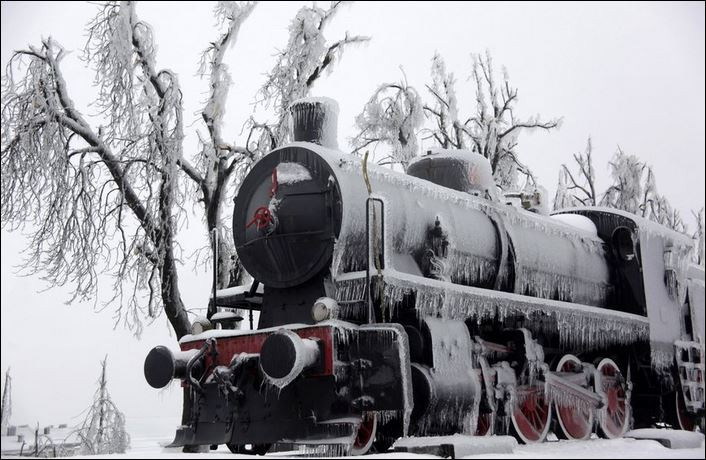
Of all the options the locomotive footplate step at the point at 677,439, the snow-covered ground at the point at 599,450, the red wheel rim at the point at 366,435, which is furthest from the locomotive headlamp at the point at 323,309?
the locomotive footplate step at the point at 677,439

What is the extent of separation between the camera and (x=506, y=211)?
830 centimetres

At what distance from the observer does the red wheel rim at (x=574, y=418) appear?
843 centimetres

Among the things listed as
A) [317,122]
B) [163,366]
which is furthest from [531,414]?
[163,366]

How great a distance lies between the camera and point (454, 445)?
545 centimetres

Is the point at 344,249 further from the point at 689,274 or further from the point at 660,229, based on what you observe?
the point at 689,274

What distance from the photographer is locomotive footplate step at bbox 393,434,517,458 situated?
548 cm

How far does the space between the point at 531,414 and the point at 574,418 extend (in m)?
0.77

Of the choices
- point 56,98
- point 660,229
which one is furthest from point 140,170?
point 660,229

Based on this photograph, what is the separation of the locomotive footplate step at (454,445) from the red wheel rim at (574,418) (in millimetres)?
2434

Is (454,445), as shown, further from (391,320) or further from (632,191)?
(632,191)

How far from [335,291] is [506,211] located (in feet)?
8.72

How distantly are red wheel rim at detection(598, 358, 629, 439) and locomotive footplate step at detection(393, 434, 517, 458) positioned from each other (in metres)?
3.39

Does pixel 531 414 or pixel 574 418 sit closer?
pixel 531 414

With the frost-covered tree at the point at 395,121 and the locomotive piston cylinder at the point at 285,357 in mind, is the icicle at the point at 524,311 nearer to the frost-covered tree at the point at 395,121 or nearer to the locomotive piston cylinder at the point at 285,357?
the locomotive piston cylinder at the point at 285,357
